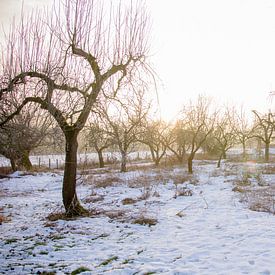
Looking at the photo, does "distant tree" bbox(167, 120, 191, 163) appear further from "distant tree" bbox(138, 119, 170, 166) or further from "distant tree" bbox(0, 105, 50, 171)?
"distant tree" bbox(0, 105, 50, 171)

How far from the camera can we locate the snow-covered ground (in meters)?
5.20

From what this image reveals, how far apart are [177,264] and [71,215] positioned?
4.75 metres

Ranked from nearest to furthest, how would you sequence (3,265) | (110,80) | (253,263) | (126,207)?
(253,263) < (3,265) < (110,80) < (126,207)

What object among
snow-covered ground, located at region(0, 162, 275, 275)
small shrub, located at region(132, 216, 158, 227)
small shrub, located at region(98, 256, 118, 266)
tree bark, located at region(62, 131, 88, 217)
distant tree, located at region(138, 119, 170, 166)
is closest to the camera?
snow-covered ground, located at region(0, 162, 275, 275)

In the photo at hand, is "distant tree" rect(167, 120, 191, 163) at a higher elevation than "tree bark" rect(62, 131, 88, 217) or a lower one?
higher

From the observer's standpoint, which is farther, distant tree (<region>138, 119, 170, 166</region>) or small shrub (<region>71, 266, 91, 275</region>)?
distant tree (<region>138, 119, 170, 166</region>)

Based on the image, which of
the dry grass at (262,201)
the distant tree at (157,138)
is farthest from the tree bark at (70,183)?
the dry grass at (262,201)

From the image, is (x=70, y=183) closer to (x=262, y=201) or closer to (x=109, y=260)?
(x=109, y=260)

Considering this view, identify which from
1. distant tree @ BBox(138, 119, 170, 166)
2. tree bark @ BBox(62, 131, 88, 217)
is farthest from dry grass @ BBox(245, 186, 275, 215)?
tree bark @ BBox(62, 131, 88, 217)

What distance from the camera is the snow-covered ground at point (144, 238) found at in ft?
17.0

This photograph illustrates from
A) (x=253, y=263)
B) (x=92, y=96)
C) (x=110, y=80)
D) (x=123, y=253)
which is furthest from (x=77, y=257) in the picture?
(x=110, y=80)

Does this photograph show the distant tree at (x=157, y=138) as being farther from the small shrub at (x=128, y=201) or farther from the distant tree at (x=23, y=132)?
the distant tree at (x=23, y=132)

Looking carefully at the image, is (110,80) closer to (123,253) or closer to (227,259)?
(123,253)

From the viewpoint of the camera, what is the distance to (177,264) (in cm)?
520
